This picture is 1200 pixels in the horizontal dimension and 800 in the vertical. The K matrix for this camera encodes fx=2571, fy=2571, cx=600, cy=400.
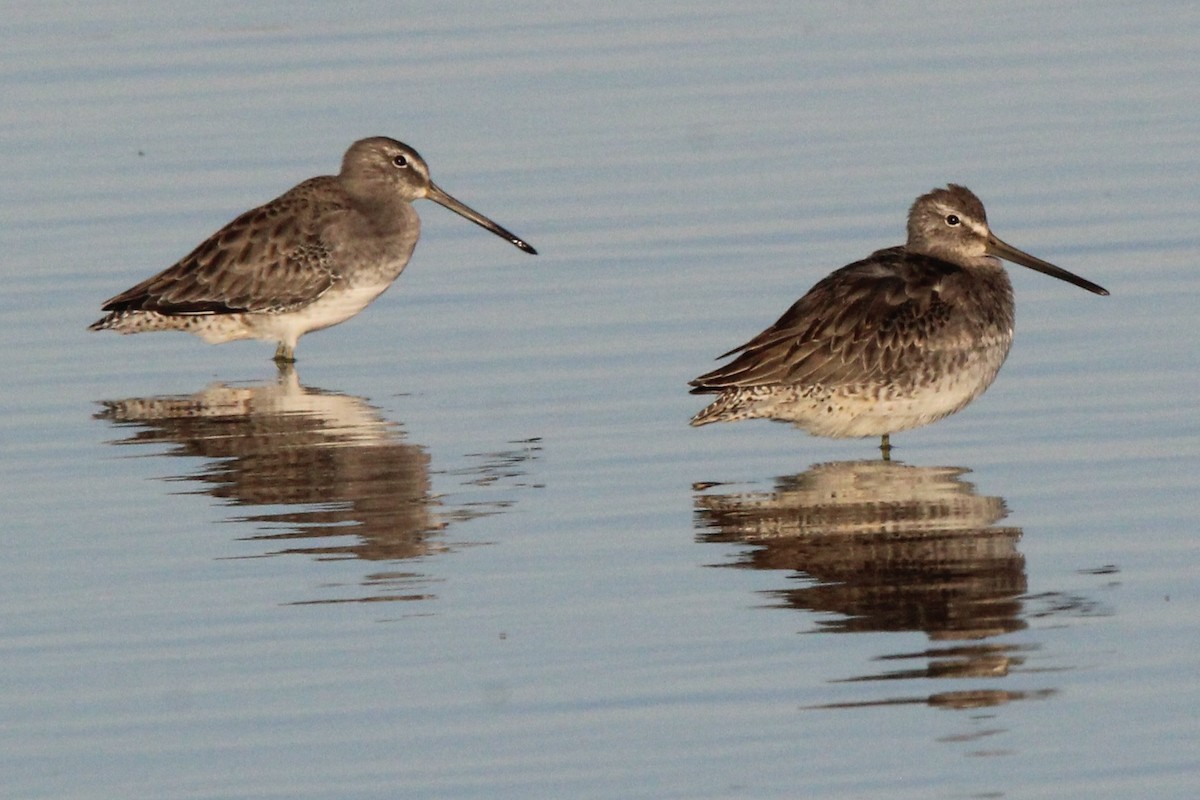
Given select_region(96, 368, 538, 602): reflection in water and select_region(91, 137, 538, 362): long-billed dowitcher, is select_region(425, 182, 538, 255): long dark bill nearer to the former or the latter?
select_region(91, 137, 538, 362): long-billed dowitcher

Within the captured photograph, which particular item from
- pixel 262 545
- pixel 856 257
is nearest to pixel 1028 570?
pixel 262 545

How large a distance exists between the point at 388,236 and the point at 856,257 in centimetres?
301

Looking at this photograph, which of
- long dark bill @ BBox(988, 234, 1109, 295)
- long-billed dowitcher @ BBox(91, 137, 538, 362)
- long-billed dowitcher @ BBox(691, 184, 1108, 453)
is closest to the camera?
long-billed dowitcher @ BBox(691, 184, 1108, 453)

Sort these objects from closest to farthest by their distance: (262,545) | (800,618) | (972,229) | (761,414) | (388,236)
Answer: (800,618), (262,545), (761,414), (972,229), (388,236)

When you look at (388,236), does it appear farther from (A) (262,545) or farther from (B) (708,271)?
(A) (262,545)

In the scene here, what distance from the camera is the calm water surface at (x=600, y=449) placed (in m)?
8.66

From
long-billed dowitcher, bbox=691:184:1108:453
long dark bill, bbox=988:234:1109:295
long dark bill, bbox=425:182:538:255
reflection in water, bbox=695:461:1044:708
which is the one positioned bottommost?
reflection in water, bbox=695:461:1044:708

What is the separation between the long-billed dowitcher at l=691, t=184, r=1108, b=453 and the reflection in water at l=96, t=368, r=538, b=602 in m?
1.20

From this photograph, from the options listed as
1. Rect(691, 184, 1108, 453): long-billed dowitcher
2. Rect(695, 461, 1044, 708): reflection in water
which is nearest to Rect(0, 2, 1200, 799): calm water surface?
Rect(695, 461, 1044, 708): reflection in water

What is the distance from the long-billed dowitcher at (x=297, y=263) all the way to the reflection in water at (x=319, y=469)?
0.86m

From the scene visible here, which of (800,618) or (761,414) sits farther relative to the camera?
(761,414)

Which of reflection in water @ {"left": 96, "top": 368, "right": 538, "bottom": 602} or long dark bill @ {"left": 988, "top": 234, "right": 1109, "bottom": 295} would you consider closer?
reflection in water @ {"left": 96, "top": 368, "right": 538, "bottom": 602}

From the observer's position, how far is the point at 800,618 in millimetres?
9789

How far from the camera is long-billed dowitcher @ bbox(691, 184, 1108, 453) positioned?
12539 millimetres
